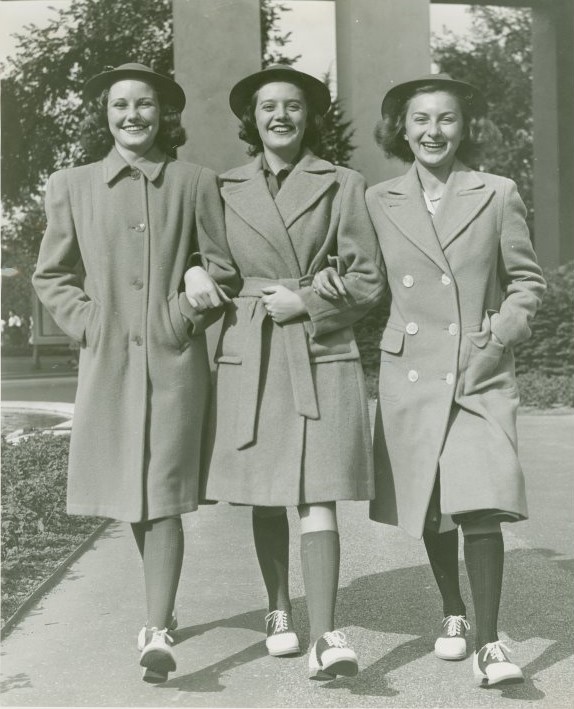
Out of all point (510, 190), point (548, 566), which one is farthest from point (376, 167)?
point (510, 190)

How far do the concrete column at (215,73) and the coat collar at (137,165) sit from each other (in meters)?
7.40

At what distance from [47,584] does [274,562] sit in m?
1.50

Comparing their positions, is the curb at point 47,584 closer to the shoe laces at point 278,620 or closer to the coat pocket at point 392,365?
the shoe laces at point 278,620

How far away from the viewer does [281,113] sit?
367 cm

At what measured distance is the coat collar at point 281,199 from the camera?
3648mm

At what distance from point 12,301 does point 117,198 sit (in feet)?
92.0

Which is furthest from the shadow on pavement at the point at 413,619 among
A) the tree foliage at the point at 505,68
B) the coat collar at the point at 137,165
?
the tree foliage at the point at 505,68

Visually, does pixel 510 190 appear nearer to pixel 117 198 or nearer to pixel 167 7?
pixel 117 198

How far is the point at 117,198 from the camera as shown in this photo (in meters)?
3.65

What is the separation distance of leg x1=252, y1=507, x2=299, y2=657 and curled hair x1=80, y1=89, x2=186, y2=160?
1.46m

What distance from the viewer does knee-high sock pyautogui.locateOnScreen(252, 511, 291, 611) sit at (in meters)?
3.83

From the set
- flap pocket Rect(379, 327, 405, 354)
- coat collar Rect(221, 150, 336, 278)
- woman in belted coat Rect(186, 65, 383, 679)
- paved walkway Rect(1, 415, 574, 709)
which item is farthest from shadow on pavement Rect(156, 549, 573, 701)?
coat collar Rect(221, 150, 336, 278)

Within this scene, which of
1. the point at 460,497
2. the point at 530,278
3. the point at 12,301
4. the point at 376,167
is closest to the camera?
the point at 460,497

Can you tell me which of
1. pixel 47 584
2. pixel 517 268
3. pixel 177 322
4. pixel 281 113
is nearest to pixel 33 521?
pixel 47 584
